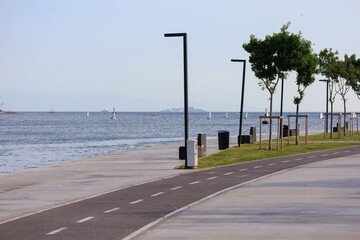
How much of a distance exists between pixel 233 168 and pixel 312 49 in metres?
16.7

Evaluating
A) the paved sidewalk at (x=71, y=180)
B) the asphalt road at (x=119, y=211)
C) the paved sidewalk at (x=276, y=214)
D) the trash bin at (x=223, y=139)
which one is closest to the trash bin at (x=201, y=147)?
the paved sidewalk at (x=71, y=180)

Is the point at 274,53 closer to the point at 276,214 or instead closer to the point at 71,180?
the point at 71,180

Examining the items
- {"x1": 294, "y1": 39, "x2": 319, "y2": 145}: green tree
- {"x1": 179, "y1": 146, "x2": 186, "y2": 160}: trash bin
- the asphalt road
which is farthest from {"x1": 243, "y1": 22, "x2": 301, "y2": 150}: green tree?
the asphalt road

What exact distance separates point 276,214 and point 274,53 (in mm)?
26261

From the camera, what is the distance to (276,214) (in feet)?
40.2

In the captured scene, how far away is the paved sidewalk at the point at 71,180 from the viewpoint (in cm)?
1508

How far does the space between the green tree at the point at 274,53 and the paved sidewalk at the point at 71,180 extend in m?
10.8

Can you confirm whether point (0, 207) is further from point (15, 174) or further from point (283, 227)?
point (15, 174)

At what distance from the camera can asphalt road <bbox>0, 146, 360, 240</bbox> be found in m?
10.8

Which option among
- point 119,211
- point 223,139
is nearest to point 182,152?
point 223,139

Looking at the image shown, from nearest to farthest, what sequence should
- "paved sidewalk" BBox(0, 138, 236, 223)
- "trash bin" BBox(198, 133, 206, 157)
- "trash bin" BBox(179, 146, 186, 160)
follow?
"paved sidewalk" BBox(0, 138, 236, 223) < "trash bin" BBox(179, 146, 186, 160) < "trash bin" BBox(198, 133, 206, 157)

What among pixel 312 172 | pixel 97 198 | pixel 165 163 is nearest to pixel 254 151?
pixel 165 163

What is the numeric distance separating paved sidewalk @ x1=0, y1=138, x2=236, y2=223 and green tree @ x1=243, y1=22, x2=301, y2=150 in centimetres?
1082

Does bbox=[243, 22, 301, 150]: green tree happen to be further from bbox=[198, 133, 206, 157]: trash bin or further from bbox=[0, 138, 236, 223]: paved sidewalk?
bbox=[0, 138, 236, 223]: paved sidewalk
